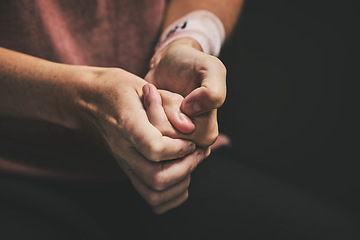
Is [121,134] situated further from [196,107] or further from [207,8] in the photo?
[207,8]

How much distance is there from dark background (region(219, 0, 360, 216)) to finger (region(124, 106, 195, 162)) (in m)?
0.69

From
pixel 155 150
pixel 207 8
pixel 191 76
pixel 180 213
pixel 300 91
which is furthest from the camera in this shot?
pixel 300 91

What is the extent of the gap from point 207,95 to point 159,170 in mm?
160

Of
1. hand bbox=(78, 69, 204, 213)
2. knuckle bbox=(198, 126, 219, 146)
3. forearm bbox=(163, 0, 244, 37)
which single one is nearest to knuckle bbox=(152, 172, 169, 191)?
hand bbox=(78, 69, 204, 213)

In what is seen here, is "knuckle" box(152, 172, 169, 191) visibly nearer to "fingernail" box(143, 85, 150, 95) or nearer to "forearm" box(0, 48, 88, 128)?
"fingernail" box(143, 85, 150, 95)

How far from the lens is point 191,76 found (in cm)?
53

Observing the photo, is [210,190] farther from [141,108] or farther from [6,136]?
[6,136]

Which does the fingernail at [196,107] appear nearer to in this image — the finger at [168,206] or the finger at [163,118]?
the finger at [163,118]

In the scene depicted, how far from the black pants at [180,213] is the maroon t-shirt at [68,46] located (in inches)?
2.0

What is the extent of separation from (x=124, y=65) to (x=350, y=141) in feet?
3.33

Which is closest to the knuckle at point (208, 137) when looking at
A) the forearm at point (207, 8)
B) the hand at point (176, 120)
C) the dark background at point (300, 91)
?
the hand at point (176, 120)

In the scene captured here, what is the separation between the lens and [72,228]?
564 millimetres

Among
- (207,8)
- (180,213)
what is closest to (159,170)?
(180,213)

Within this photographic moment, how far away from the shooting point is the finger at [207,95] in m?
0.44
